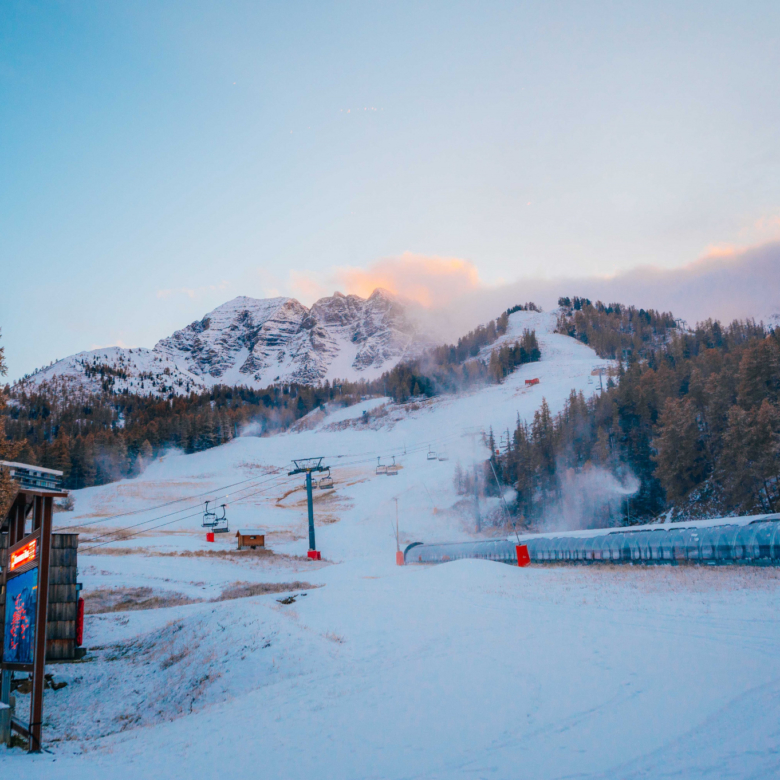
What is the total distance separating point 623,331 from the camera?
192 metres

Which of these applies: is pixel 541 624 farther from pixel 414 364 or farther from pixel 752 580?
pixel 414 364

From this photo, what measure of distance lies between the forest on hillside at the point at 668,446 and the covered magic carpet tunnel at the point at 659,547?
655 inches

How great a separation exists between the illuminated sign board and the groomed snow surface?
140 inches

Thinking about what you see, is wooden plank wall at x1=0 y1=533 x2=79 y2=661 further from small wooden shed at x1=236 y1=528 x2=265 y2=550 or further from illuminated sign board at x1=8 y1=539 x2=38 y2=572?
small wooden shed at x1=236 y1=528 x2=265 y2=550

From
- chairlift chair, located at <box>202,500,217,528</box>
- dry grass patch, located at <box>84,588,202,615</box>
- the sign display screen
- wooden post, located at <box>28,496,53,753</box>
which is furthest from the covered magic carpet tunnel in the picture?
the sign display screen

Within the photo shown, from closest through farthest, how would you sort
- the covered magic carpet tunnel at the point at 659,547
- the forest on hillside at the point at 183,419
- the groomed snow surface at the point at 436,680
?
the groomed snow surface at the point at 436,680 → the covered magic carpet tunnel at the point at 659,547 → the forest on hillside at the point at 183,419

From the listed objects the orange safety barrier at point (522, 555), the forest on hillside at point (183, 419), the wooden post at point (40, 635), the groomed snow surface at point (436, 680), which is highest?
the forest on hillside at point (183, 419)

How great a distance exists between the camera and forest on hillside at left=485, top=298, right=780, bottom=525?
164 feet

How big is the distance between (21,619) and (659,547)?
34.0 metres

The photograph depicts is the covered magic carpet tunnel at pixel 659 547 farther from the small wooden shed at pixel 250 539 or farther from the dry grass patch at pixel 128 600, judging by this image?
the dry grass patch at pixel 128 600

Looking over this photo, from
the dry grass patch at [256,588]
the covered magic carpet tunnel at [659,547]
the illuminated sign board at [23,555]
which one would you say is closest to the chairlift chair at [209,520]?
the dry grass patch at [256,588]

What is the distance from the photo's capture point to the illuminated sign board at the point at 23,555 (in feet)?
35.4

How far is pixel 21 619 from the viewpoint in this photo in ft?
35.0

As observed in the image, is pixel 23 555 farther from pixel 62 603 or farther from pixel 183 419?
pixel 183 419
